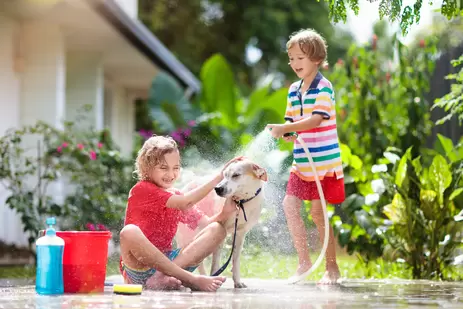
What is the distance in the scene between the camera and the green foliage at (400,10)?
17.9ft

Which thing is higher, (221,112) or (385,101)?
(221,112)

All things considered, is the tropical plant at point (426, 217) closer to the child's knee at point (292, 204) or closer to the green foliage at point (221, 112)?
the child's knee at point (292, 204)

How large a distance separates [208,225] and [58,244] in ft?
3.27

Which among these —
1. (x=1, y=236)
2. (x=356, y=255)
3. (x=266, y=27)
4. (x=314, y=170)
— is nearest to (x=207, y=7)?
(x=266, y=27)

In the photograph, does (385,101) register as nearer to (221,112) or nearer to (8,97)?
(8,97)

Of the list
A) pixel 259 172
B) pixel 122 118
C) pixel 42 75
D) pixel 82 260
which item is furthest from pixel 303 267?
pixel 122 118

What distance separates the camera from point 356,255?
820cm

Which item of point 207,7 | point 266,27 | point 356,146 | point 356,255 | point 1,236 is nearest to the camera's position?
point 356,255

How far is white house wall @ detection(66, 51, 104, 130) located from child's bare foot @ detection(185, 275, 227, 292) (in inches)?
368

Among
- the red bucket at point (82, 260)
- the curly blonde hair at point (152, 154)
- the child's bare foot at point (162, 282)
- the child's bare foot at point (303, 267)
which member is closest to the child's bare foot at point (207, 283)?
the child's bare foot at point (162, 282)

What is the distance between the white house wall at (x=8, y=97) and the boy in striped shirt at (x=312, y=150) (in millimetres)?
5701

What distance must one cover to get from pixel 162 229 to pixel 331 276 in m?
1.29

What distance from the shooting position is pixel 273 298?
16.6ft

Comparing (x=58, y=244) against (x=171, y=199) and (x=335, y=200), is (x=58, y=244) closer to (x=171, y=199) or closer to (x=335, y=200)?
(x=171, y=199)
